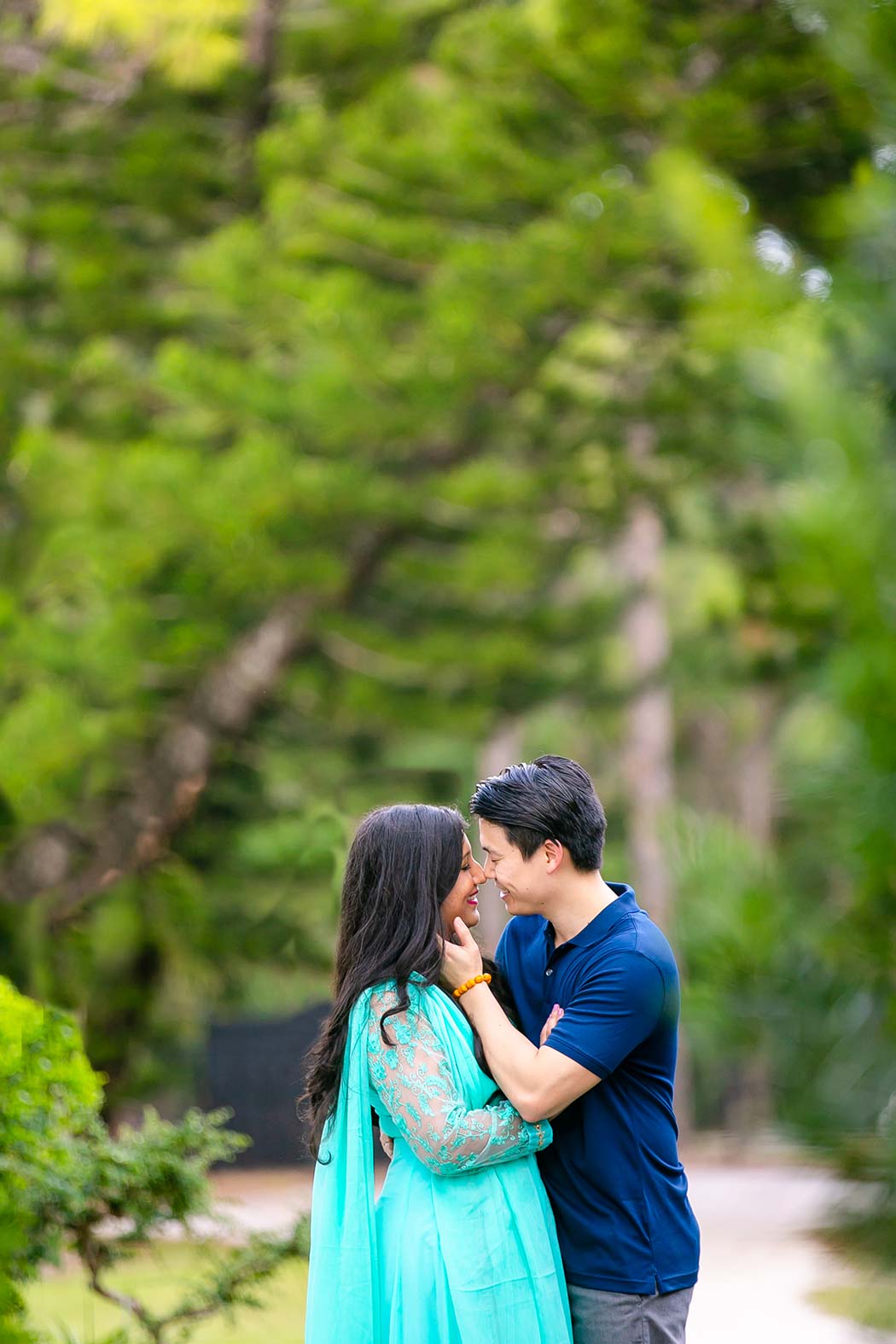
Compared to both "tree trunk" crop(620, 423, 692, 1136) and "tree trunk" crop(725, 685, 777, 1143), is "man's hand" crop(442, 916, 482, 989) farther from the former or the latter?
"tree trunk" crop(620, 423, 692, 1136)

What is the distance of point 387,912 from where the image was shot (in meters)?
2.19

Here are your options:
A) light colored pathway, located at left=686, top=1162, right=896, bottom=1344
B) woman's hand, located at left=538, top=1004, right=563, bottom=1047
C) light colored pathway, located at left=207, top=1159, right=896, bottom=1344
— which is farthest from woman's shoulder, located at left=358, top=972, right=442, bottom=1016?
light colored pathway, located at left=686, top=1162, right=896, bottom=1344

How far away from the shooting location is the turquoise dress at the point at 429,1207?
2.07 meters

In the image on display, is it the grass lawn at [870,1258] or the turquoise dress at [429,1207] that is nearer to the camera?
the grass lawn at [870,1258]

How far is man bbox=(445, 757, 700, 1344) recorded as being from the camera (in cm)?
212

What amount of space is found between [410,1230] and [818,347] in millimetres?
1475

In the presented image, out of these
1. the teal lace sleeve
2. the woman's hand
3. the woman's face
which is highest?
the woman's face

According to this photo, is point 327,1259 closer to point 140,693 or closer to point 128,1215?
point 128,1215

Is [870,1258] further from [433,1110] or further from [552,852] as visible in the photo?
[552,852]

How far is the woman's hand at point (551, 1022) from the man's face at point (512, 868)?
0.17 meters

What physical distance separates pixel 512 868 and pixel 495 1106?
1.13 feet

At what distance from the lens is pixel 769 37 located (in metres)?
5.84

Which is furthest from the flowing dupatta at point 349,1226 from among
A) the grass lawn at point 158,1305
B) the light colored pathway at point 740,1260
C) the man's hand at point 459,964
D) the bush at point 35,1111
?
the grass lawn at point 158,1305

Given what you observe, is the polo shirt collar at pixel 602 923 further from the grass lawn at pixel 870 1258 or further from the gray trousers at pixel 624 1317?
the grass lawn at pixel 870 1258
